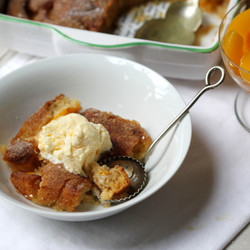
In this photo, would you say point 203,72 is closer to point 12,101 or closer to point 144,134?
point 144,134

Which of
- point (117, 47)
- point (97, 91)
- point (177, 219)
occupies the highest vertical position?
point (117, 47)

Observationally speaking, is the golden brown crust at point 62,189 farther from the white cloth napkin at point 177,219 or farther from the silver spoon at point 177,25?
the silver spoon at point 177,25

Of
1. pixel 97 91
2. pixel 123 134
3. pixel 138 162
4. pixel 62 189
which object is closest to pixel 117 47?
pixel 97 91

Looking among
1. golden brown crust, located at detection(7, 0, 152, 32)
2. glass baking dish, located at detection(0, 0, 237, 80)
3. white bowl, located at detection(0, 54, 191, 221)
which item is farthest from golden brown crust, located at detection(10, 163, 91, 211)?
golden brown crust, located at detection(7, 0, 152, 32)

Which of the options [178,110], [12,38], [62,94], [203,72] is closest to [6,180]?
[62,94]

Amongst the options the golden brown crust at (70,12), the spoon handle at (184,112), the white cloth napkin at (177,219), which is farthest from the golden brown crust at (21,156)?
the golden brown crust at (70,12)

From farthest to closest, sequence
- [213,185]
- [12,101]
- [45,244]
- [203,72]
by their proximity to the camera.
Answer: [203,72], [12,101], [213,185], [45,244]

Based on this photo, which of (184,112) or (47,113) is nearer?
(184,112)

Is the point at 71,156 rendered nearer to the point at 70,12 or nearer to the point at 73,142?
the point at 73,142
